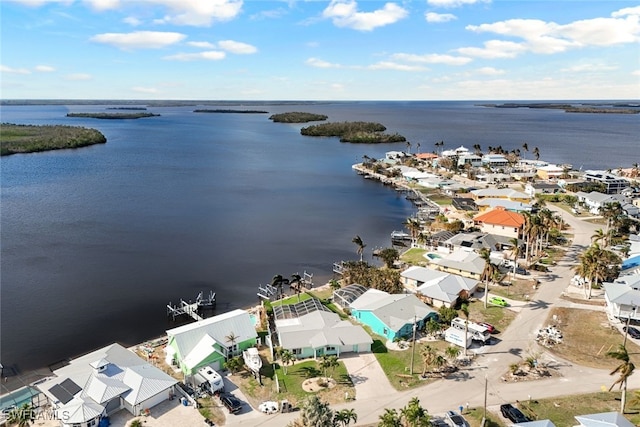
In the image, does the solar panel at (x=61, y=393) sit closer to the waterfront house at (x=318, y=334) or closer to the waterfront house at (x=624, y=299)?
the waterfront house at (x=318, y=334)

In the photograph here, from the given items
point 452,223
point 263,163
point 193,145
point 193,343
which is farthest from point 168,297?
point 193,145

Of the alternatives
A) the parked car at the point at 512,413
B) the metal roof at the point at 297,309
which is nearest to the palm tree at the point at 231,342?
the metal roof at the point at 297,309

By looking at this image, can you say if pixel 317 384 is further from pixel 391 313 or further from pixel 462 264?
pixel 462 264

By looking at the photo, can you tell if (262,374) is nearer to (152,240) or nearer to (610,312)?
(610,312)

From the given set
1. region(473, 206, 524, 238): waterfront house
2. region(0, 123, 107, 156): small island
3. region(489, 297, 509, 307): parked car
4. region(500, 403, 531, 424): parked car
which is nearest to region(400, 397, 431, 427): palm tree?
region(500, 403, 531, 424): parked car

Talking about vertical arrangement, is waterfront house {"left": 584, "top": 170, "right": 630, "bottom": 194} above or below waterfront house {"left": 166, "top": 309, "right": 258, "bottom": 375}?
above

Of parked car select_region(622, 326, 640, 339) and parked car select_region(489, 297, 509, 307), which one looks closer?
parked car select_region(622, 326, 640, 339)

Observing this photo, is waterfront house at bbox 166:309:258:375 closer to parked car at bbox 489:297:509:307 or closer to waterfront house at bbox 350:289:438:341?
waterfront house at bbox 350:289:438:341

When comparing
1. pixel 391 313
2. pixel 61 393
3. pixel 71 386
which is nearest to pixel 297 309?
pixel 391 313
